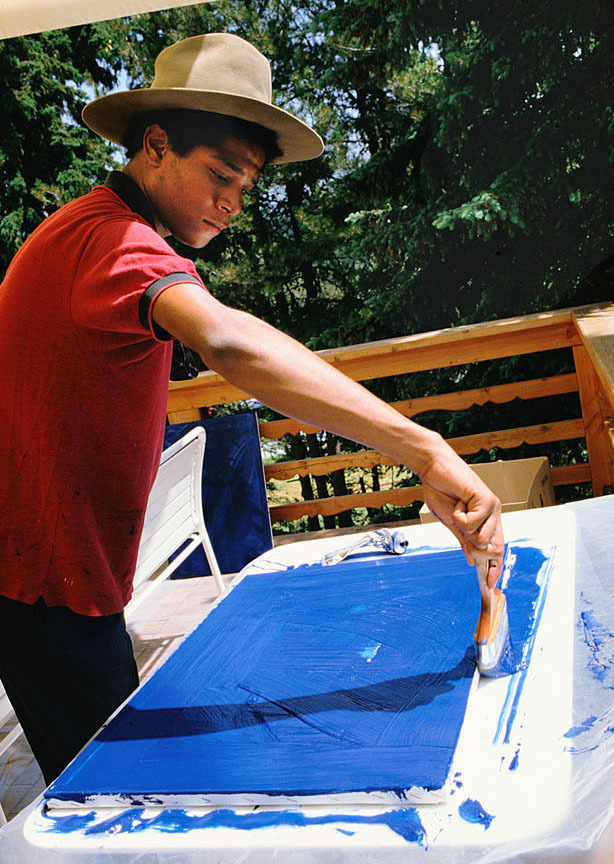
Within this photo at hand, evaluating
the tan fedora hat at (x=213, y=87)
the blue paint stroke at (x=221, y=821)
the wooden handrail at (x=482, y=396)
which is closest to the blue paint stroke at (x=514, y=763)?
the blue paint stroke at (x=221, y=821)

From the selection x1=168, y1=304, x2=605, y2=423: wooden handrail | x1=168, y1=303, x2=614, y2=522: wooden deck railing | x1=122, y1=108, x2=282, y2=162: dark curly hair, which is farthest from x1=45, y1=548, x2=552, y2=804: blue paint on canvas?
x1=168, y1=304, x2=605, y2=423: wooden handrail

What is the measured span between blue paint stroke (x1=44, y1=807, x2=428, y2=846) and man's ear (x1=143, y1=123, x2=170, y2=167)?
0.99 meters

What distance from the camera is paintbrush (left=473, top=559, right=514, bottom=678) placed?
1.03 meters

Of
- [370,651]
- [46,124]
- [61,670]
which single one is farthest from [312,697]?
[46,124]

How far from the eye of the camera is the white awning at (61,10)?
208 cm

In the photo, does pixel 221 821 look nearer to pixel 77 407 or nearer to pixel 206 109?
pixel 77 407

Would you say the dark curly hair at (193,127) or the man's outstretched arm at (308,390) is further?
the dark curly hair at (193,127)

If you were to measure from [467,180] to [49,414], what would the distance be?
668cm

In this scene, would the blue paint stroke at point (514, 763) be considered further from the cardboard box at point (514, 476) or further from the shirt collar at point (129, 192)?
the cardboard box at point (514, 476)

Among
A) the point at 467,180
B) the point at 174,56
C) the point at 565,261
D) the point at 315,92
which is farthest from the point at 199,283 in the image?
the point at 315,92

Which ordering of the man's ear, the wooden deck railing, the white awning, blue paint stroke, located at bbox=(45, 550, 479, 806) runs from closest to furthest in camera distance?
blue paint stroke, located at bbox=(45, 550, 479, 806)
the man's ear
the white awning
the wooden deck railing

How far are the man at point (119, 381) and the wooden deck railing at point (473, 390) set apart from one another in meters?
2.34

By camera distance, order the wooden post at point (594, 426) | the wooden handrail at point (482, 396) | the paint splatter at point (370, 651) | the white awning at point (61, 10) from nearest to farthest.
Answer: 1. the paint splatter at point (370, 651)
2. the white awning at point (61, 10)
3. the wooden post at point (594, 426)
4. the wooden handrail at point (482, 396)

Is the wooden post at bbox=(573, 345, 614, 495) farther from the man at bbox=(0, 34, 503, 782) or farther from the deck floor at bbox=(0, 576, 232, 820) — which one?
the man at bbox=(0, 34, 503, 782)
